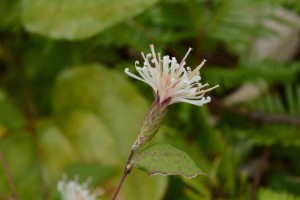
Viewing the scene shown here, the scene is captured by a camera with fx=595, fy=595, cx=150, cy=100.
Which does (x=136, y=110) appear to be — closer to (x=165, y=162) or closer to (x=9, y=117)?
(x=9, y=117)

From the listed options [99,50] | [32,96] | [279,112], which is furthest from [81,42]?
[279,112]

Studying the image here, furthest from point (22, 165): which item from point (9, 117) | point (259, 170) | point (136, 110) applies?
point (259, 170)

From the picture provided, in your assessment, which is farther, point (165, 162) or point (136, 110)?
point (136, 110)

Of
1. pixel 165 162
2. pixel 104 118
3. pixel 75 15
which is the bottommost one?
pixel 165 162

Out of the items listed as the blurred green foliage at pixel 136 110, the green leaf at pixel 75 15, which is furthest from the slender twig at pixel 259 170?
the green leaf at pixel 75 15

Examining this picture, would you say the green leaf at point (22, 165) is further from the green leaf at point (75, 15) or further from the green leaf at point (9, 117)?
the green leaf at point (75, 15)

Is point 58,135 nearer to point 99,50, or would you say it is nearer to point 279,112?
point 99,50

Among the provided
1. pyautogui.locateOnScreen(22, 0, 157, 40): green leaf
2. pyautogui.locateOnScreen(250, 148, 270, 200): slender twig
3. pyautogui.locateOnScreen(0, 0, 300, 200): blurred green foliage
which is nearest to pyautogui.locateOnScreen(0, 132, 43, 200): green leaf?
pyautogui.locateOnScreen(0, 0, 300, 200): blurred green foliage

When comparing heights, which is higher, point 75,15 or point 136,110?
point 75,15
